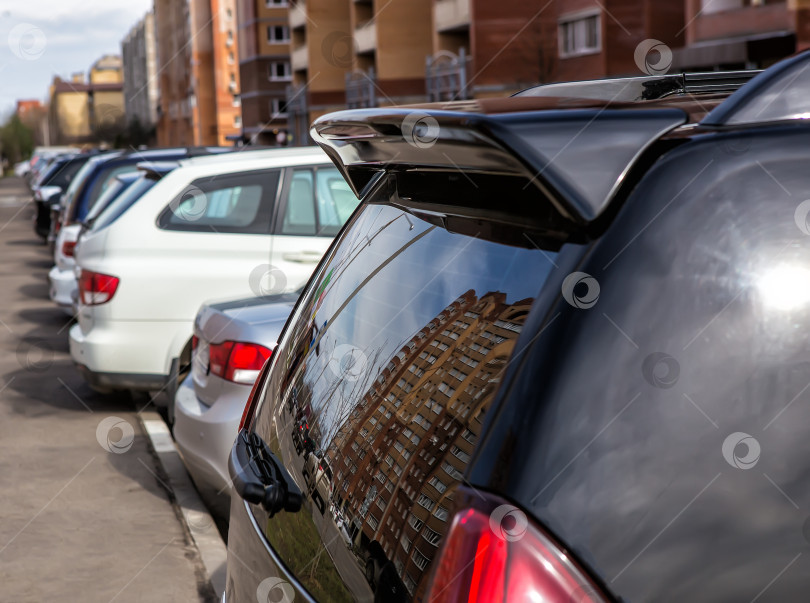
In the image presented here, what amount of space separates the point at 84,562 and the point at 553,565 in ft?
13.9

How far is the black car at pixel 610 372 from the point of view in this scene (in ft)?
4.45

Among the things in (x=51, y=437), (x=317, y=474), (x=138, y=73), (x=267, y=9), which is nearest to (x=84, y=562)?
(x=51, y=437)

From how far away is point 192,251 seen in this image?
25.1ft

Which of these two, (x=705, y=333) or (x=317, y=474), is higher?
(x=705, y=333)

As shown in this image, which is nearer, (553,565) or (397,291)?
(553,565)

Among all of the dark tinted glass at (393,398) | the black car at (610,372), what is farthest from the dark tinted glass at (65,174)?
the black car at (610,372)

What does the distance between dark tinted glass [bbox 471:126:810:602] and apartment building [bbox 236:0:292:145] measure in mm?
80068

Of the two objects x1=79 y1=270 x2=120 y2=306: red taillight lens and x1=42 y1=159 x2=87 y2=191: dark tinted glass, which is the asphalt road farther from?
x1=42 y1=159 x2=87 y2=191: dark tinted glass

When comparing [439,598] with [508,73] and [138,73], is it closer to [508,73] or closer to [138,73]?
[508,73]

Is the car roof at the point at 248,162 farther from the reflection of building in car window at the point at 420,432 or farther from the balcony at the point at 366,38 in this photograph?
the balcony at the point at 366,38

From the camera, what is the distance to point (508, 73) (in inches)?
1713

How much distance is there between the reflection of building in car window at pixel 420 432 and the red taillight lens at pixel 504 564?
11 centimetres

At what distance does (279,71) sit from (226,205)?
77703 millimetres

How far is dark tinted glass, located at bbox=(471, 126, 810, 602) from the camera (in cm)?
136
